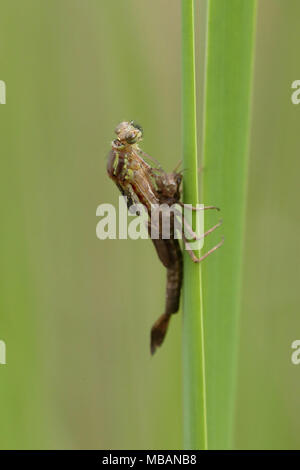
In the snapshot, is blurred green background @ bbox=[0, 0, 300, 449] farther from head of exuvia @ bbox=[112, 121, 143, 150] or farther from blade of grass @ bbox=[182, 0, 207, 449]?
blade of grass @ bbox=[182, 0, 207, 449]

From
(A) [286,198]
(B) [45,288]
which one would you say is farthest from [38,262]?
(A) [286,198]

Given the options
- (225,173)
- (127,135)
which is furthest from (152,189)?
(225,173)

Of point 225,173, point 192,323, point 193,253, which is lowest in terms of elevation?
point 192,323

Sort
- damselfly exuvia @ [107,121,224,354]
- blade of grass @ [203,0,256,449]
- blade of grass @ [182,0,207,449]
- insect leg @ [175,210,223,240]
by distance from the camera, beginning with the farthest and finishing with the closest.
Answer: damselfly exuvia @ [107,121,224,354] → insect leg @ [175,210,223,240] → blade of grass @ [203,0,256,449] → blade of grass @ [182,0,207,449]

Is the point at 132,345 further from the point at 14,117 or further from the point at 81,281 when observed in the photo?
the point at 14,117

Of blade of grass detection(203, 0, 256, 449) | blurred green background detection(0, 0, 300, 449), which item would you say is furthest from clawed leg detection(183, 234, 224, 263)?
blurred green background detection(0, 0, 300, 449)

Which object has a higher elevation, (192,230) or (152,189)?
(152,189)

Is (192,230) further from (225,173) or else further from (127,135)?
(127,135)
